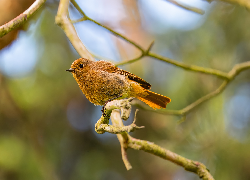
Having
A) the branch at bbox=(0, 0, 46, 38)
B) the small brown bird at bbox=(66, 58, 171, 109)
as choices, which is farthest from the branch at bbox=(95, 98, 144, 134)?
the branch at bbox=(0, 0, 46, 38)

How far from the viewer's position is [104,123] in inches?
39.7

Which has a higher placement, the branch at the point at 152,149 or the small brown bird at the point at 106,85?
the small brown bird at the point at 106,85

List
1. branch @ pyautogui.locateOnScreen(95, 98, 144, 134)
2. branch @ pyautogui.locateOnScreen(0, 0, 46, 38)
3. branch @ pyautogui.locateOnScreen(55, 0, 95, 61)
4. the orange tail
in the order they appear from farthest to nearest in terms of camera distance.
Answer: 1. branch @ pyautogui.locateOnScreen(55, 0, 95, 61)
2. the orange tail
3. branch @ pyautogui.locateOnScreen(0, 0, 46, 38)
4. branch @ pyautogui.locateOnScreen(95, 98, 144, 134)

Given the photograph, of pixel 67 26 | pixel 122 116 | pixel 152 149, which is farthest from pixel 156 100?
pixel 67 26

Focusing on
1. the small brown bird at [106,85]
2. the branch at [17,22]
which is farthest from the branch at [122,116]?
the branch at [17,22]

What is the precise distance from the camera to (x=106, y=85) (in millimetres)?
1221

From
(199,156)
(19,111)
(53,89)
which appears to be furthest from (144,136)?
(19,111)

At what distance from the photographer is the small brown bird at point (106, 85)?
47.7 inches

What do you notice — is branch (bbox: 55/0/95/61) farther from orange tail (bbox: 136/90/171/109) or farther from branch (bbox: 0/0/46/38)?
orange tail (bbox: 136/90/171/109)

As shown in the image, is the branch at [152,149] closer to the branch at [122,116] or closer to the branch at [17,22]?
the branch at [122,116]

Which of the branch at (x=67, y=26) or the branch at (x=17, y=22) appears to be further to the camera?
the branch at (x=67, y=26)

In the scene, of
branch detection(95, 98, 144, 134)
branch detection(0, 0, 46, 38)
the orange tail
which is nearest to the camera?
branch detection(95, 98, 144, 134)

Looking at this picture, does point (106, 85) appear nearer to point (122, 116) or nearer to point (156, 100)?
point (156, 100)

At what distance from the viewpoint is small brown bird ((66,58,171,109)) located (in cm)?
121
